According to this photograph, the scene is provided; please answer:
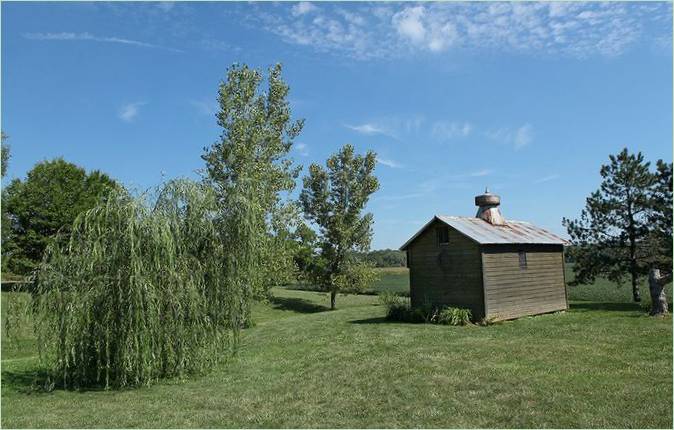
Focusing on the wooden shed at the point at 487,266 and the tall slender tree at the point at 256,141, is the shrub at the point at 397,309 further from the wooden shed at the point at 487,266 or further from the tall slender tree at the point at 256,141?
the tall slender tree at the point at 256,141

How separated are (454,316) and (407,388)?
11.4 m

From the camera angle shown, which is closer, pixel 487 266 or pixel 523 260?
pixel 487 266

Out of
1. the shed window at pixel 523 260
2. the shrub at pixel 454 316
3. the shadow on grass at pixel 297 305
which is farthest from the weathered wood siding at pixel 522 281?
the shadow on grass at pixel 297 305

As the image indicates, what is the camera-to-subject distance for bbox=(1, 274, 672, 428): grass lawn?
26.4 feet

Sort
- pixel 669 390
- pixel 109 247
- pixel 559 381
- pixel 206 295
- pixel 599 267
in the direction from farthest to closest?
1. pixel 599 267
2. pixel 206 295
3. pixel 109 247
4. pixel 559 381
5. pixel 669 390

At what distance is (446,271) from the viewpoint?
22.8 m

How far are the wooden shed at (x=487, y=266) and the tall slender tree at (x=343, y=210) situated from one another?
40.1 ft

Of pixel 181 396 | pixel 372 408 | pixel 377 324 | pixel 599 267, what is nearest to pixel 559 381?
pixel 372 408

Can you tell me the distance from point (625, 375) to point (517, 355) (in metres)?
3.04

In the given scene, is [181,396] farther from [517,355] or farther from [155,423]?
[517,355]

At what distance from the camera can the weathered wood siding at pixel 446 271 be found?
70.6 ft

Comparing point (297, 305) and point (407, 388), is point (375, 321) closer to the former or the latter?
point (407, 388)

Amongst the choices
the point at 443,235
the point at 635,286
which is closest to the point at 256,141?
the point at 443,235

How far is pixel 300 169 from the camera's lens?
1064 inches
